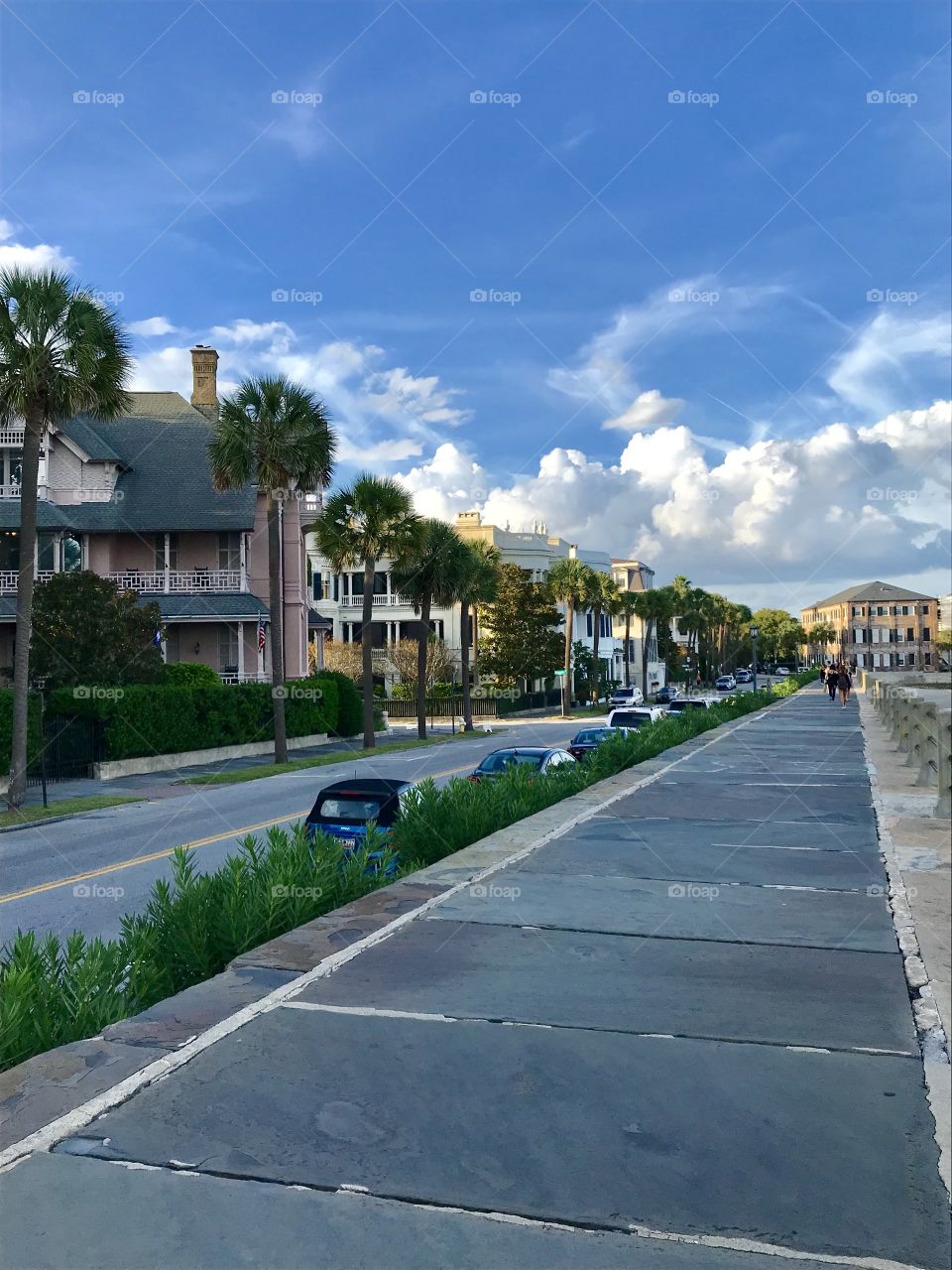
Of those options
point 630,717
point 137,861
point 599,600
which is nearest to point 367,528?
point 630,717

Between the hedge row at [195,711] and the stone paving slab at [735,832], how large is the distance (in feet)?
63.3

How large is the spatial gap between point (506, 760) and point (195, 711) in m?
16.8

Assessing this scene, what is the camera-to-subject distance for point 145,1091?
16.8 feet

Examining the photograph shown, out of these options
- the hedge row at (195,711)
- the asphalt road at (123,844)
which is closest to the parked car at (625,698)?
the hedge row at (195,711)

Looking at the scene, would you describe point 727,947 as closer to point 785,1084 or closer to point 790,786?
point 785,1084

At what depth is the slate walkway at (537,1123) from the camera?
12.8 feet

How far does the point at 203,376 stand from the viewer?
55844 mm

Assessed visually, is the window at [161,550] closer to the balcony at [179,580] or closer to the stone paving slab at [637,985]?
the balcony at [179,580]

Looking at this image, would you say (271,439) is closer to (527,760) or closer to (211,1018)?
(527,760)

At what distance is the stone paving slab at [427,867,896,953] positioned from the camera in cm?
836

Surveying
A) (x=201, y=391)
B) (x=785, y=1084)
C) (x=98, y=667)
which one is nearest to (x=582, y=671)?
(x=201, y=391)

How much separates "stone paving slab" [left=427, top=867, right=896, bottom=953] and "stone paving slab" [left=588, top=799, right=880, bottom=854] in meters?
2.72

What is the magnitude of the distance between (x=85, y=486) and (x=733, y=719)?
2731 centimetres

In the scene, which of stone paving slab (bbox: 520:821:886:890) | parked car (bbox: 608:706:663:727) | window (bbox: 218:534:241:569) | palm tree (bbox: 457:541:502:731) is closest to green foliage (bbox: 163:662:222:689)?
window (bbox: 218:534:241:569)
